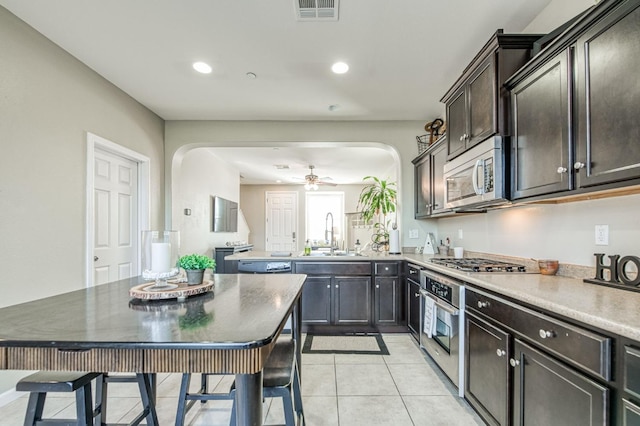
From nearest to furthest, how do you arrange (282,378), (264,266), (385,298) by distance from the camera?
(282,378)
(385,298)
(264,266)

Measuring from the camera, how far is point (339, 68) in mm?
2879

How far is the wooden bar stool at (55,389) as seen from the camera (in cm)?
126

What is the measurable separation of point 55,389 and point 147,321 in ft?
1.88

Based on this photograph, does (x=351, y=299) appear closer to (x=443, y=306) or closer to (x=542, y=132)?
(x=443, y=306)

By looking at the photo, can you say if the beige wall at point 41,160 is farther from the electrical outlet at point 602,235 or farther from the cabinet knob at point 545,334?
the electrical outlet at point 602,235

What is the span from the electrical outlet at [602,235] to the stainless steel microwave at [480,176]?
50 cm

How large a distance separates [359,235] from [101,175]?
7.27 m

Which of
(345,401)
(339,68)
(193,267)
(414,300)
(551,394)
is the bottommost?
(345,401)

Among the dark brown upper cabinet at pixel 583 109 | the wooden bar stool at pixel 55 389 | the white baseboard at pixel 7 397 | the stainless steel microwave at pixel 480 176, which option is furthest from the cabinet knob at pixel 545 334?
the white baseboard at pixel 7 397

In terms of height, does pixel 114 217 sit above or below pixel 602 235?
above

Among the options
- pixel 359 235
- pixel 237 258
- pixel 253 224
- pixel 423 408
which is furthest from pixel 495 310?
pixel 253 224

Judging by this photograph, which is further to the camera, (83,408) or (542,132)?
(542,132)

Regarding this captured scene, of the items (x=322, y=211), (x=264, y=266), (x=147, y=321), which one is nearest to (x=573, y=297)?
(x=147, y=321)

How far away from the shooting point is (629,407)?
1.00m
